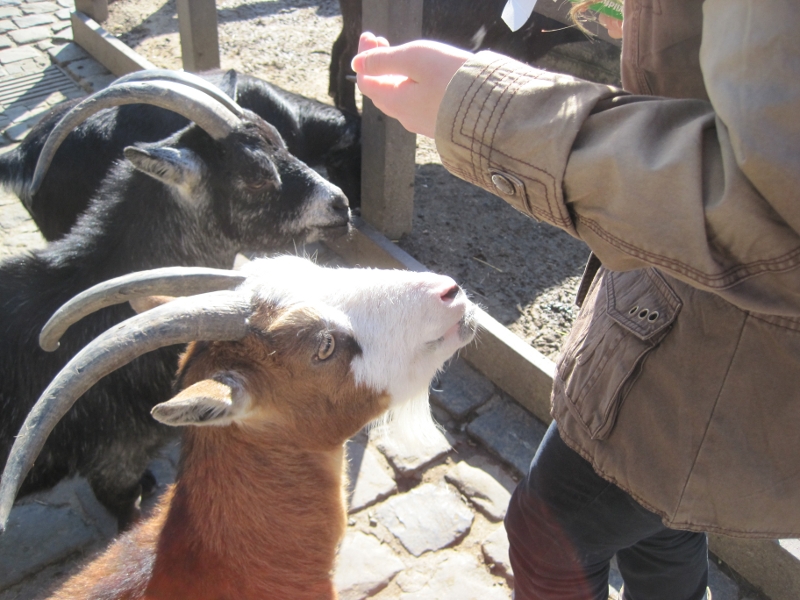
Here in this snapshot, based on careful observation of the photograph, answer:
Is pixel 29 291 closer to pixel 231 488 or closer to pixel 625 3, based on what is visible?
pixel 231 488

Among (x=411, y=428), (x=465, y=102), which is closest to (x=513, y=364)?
(x=411, y=428)

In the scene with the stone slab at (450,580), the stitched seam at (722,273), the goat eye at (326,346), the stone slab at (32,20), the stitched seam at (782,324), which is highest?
the stitched seam at (722,273)

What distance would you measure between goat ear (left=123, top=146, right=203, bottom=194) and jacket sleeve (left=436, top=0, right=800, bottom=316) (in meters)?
2.05

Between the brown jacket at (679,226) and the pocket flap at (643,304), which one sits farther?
the pocket flap at (643,304)

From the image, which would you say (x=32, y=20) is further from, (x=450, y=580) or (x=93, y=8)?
(x=450, y=580)

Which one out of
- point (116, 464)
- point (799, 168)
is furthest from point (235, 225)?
point (799, 168)

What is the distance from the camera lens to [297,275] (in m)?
2.27

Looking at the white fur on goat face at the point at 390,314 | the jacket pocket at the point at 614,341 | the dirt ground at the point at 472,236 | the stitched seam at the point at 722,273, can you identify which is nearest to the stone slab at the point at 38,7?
the dirt ground at the point at 472,236

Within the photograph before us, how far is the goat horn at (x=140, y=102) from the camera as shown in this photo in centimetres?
299

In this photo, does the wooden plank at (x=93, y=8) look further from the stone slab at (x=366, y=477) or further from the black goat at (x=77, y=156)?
the stone slab at (x=366, y=477)

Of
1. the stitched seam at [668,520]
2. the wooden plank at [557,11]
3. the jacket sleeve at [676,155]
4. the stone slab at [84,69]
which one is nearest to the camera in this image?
the jacket sleeve at [676,155]

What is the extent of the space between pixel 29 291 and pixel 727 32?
2.80 meters

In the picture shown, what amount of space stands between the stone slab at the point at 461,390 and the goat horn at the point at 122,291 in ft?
5.46

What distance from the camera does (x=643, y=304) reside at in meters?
1.55
